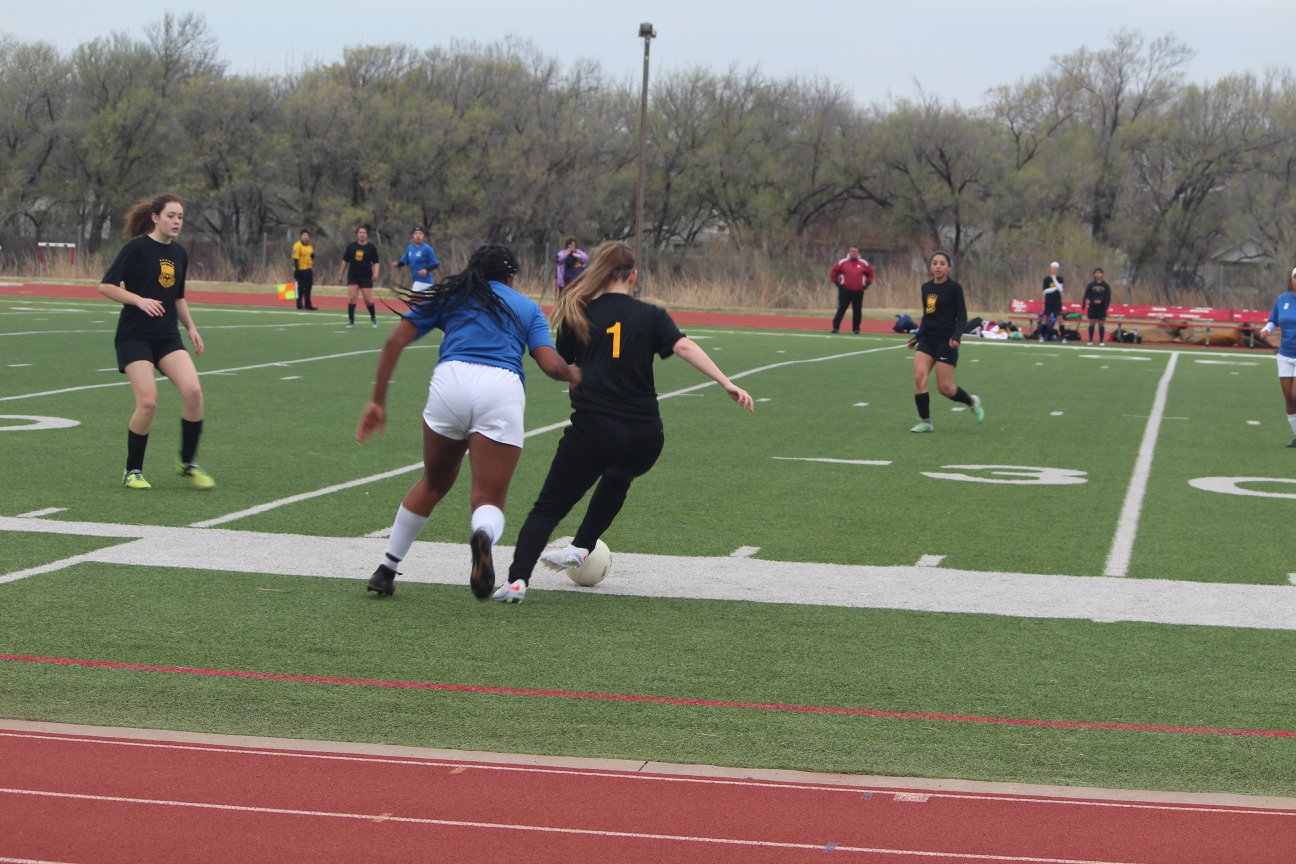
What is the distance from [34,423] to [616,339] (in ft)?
28.7

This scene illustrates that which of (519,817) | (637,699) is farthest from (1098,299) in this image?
(519,817)

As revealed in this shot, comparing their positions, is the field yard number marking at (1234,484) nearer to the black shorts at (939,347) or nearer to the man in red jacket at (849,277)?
the black shorts at (939,347)

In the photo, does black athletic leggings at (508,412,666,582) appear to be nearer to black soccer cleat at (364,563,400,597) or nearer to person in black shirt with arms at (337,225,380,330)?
black soccer cleat at (364,563,400,597)

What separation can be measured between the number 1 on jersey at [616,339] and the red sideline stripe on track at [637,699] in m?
1.96

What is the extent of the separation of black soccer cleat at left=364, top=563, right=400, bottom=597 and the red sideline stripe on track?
4.62 feet

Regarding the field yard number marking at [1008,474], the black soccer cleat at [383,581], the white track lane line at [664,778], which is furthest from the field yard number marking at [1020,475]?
the white track lane line at [664,778]

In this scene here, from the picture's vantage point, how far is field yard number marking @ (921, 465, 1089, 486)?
513 inches

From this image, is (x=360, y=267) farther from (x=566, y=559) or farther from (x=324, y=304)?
(x=566, y=559)

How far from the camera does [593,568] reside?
27.6ft

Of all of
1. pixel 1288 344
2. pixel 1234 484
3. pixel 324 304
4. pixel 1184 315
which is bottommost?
pixel 324 304

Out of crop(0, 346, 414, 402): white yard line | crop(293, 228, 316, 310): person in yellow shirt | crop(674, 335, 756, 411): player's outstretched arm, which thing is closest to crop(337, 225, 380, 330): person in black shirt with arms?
crop(0, 346, 414, 402): white yard line

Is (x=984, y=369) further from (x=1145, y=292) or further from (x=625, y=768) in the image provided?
(x=1145, y=292)

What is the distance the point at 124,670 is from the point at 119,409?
402 inches

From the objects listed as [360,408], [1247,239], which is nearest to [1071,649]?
[360,408]
